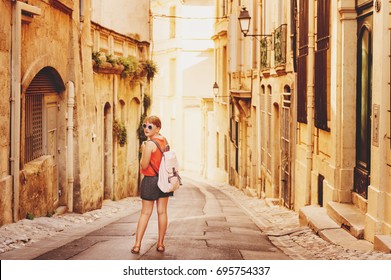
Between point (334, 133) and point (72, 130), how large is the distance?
414cm

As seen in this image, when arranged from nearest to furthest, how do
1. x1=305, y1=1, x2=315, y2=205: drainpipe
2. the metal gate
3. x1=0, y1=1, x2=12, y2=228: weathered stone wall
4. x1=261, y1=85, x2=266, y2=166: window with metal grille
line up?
x1=0, y1=1, x2=12, y2=228: weathered stone wall
x1=305, y1=1, x2=315, y2=205: drainpipe
the metal gate
x1=261, y1=85, x2=266, y2=166: window with metal grille

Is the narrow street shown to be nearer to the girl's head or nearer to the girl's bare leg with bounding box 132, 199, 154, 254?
the girl's bare leg with bounding box 132, 199, 154, 254

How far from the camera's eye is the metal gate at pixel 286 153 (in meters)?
13.6

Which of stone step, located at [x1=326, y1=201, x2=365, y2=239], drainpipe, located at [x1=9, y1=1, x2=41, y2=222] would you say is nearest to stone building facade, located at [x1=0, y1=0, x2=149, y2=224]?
drainpipe, located at [x1=9, y1=1, x2=41, y2=222]

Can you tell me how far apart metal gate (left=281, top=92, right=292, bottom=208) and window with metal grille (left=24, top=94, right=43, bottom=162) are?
15.3ft

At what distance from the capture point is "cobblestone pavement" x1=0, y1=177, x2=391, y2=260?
712 cm

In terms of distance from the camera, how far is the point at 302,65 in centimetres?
1204

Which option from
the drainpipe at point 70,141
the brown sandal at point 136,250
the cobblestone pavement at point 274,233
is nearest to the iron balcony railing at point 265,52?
the cobblestone pavement at point 274,233

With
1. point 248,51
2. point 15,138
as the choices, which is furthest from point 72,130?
point 248,51

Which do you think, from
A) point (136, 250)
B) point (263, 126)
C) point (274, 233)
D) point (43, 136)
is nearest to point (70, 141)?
point (43, 136)

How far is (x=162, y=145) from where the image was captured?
21.3 feet

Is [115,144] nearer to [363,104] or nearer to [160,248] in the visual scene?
[363,104]

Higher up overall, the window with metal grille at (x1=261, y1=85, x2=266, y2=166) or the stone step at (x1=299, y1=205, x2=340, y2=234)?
the window with metal grille at (x1=261, y1=85, x2=266, y2=166)

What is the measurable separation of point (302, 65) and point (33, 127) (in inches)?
169
